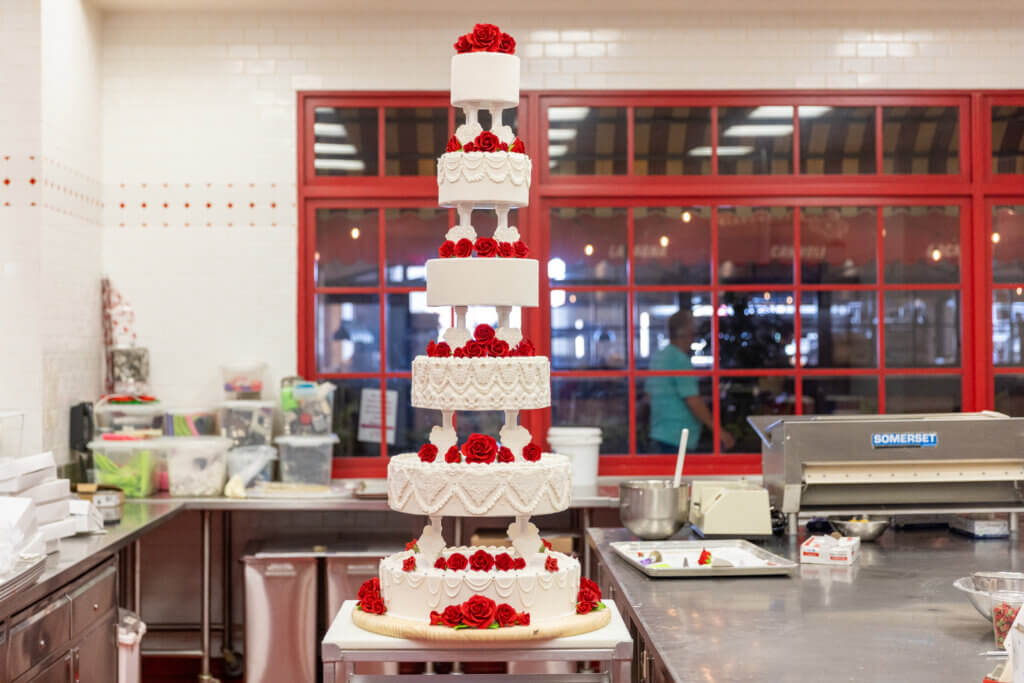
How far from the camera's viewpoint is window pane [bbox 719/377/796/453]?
5.91m

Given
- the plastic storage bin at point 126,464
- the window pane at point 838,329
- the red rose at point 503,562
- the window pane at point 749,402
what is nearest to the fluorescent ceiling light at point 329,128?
the plastic storage bin at point 126,464

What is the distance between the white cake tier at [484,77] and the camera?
10.6 ft

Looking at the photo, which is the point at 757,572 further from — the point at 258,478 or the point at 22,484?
the point at 258,478

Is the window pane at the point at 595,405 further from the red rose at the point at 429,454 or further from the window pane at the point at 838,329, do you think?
the red rose at the point at 429,454

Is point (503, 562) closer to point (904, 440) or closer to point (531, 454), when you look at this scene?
point (531, 454)

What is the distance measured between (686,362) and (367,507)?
1.85 meters

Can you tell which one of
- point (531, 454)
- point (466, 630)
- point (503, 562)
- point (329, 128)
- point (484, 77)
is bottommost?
point (466, 630)

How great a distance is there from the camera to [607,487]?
17.9 ft

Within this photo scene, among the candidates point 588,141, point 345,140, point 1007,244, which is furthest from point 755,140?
point 345,140

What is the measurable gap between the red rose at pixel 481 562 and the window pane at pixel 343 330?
2.88m

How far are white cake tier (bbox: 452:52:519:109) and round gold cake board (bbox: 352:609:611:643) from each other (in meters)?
1.43

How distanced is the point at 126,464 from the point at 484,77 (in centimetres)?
284

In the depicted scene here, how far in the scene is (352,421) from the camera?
5836 mm

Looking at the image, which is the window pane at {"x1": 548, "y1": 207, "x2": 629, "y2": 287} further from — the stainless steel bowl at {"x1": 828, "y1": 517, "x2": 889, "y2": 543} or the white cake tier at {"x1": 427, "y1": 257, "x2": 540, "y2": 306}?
the white cake tier at {"x1": 427, "y1": 257, "x2": 540, "y2": 306}
